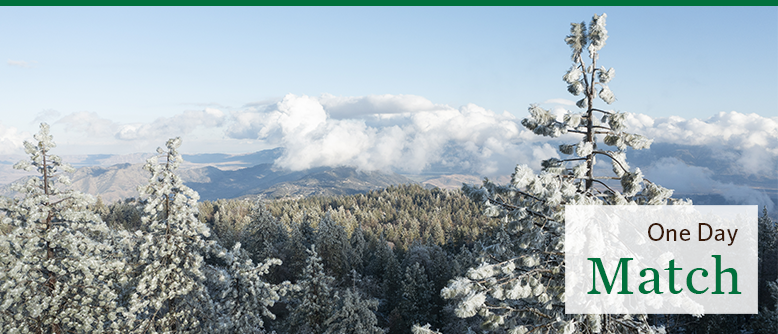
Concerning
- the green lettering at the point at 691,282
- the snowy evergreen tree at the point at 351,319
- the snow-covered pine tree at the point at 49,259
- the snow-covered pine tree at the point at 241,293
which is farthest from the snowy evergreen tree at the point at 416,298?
the green lettering at the point at 691,282

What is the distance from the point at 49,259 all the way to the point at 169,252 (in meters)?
3.49

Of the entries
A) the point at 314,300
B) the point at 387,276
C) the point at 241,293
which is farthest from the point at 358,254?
the point at 241,293

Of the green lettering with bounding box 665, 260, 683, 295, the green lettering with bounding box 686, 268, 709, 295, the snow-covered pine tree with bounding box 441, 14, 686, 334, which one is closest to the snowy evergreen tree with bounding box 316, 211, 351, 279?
the snow-covered pine tree with bounding box 441, 14, 686, 334

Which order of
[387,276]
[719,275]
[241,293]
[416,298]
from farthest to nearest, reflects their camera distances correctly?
[387,276] → [416,298] → [241,293] → [719,275]

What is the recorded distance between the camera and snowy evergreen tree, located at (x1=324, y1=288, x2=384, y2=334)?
25.7 meters

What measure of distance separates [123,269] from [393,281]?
36.5 meters

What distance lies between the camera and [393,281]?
4697cm

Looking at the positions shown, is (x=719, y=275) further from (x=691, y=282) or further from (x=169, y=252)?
(x=169, y=252)

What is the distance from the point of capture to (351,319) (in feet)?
84.6

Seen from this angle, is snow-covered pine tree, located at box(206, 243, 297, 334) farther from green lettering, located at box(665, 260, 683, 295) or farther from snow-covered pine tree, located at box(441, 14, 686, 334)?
green lettering, located at box(665, 260, 683, 295)

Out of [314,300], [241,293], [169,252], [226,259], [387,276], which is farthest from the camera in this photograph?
[387,276]

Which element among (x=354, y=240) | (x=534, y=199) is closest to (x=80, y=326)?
(x=534, y=199)

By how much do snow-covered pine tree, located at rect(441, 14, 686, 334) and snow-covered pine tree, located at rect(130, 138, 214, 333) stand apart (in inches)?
429

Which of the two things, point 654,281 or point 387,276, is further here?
point 387,276
